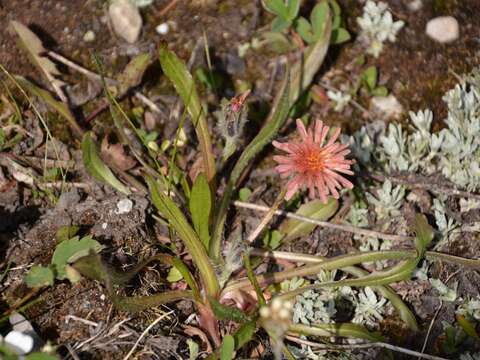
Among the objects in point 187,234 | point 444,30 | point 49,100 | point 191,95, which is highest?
point 49,100

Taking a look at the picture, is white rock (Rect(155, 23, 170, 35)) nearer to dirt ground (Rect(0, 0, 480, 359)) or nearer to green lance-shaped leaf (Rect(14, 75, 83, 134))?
dirt ground (Rect(0, 0, 480, 359))

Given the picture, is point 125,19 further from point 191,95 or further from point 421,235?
point 421,235

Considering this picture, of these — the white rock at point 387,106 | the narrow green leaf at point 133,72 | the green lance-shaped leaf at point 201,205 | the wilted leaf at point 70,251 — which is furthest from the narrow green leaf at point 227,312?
the white rock at point 387,106

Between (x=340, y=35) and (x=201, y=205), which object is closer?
(x=201, y=205)

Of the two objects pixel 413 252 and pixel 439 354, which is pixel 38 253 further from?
pixel 439 354

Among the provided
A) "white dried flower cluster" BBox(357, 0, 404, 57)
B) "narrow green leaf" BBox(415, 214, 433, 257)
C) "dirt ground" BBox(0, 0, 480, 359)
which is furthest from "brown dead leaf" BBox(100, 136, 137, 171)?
"white dried flower cluster" BBox(357, 0, 404, 57)

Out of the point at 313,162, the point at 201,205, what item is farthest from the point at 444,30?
the point at 201,205

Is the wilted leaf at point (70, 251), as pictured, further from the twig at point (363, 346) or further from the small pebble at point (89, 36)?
the small pebble at point (89, 36)
